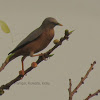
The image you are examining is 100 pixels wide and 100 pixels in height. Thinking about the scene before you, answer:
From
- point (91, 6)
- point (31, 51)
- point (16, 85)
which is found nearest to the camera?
point (31, 51)

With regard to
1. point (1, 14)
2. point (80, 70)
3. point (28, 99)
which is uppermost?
point (1, 14)

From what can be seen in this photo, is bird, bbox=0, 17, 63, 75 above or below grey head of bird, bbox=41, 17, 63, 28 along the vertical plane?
below

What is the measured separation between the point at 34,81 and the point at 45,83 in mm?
40

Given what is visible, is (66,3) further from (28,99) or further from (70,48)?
(28,99)

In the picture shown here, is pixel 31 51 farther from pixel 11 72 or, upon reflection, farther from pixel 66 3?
pixel 66 3

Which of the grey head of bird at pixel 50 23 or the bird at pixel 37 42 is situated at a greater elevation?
the grey head of bird at pixel 50 23

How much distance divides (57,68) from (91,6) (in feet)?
0.93

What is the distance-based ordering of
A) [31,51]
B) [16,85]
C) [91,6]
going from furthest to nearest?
[91,6], [16,85], [31,51]

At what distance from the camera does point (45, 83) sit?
773 millimetres

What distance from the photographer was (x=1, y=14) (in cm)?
81

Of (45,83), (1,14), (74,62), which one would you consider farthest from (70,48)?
(1,14)

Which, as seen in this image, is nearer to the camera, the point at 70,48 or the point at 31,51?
the point at 31,51

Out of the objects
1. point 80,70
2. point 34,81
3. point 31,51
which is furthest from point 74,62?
point 31,51

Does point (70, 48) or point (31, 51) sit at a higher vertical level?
point (70, 48)
